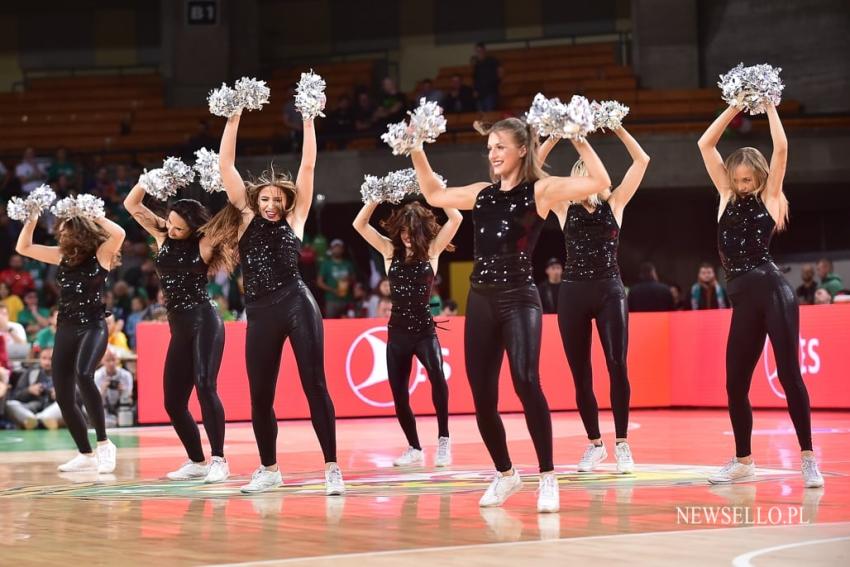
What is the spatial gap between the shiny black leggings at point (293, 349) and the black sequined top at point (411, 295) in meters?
1.97

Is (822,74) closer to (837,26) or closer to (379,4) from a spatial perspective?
(837,26)

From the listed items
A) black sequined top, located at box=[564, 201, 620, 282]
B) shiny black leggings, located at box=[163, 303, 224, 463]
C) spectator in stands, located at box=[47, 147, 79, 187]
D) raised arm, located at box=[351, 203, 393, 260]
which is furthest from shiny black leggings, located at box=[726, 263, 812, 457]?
spectator in stands, located at box=[47, 147, 79, 187]

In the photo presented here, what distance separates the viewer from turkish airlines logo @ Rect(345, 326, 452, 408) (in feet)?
44.6

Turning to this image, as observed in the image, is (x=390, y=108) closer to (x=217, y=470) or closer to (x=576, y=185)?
(x=217, y=470)

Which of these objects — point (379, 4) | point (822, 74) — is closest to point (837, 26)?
point (822, 74)

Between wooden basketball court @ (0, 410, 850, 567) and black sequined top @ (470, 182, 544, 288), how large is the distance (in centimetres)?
108

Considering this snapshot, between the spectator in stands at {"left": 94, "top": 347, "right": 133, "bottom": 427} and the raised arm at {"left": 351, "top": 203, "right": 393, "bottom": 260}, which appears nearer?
the raised arm at {"left": 351, "top": 203, "right": 393, "bottom": 260}

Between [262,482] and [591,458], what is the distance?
2027mm

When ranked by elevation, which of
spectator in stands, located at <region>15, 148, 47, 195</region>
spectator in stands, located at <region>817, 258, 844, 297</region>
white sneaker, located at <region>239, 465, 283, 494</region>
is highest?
spectator in stands, located at <region>15, 148, 47, 195</region>

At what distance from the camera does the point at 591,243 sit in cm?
759

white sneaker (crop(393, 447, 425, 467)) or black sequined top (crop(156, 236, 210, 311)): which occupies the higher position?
black sequined top (crop(156, 236, 210, 311))

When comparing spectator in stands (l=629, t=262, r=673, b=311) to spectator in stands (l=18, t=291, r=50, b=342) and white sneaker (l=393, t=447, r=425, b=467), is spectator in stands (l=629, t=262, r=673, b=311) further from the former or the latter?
spectator in stands (l=18, t=291, r=50, b=342)

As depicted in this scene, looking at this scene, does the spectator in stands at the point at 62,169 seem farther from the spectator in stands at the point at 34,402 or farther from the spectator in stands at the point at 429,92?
the spectator in stands at the point at 34,402

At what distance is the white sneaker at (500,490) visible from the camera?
232 inches
